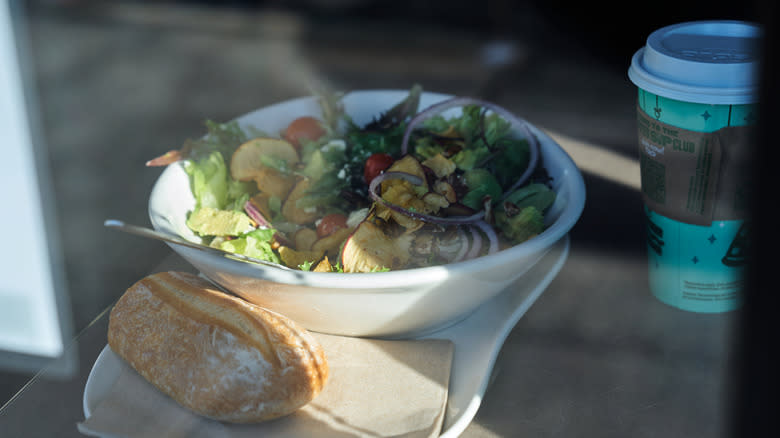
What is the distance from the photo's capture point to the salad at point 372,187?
702mm

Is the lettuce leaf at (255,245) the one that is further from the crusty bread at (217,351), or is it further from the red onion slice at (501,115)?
the red onion slice at (501,115)

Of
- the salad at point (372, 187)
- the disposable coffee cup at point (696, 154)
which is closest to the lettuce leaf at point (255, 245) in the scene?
the salad at point (372, 187)

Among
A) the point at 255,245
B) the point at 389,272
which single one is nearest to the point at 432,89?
the point at 255,245

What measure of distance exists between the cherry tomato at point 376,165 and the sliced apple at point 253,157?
0.12 m

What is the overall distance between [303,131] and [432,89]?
34.4 inches

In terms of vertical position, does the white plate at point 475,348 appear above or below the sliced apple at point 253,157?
below

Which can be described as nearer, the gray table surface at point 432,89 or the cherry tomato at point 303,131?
the gray table surface at point 432,89

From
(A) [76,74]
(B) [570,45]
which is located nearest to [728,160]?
(B) [570,45]

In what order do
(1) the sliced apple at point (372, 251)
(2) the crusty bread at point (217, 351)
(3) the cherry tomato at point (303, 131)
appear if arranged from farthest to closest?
(3) the cherry tomato at point (303, 131) → (1) the sliced apple at point (372, 251) → (2) the crusty bread at point (217, 351)

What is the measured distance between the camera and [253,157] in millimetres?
866

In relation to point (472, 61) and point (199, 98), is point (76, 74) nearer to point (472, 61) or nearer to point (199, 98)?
point (199, 98)

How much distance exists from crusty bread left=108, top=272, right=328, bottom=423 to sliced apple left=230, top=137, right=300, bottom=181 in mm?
250

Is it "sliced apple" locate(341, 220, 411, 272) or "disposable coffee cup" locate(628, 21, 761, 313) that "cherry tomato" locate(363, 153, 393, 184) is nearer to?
"sliced apple" locate(341, 220, 411, 272)

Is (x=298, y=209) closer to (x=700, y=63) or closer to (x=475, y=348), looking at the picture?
(x=475, y=348)
